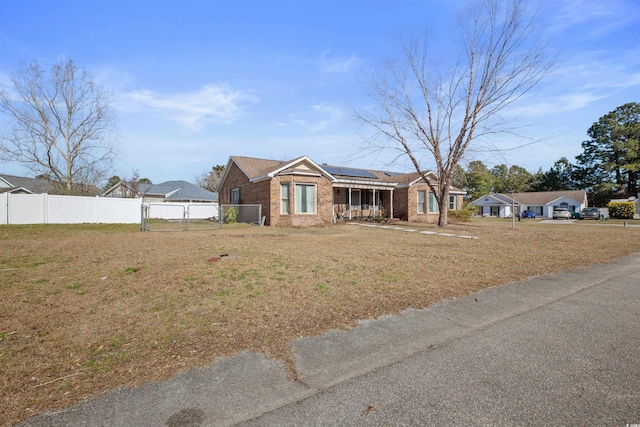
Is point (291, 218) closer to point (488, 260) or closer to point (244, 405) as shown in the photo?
point (488, 260)

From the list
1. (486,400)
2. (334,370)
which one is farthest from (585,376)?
(334,370)

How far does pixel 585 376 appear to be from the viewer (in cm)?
276

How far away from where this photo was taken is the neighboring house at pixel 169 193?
111ft

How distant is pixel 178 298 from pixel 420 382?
364 cm

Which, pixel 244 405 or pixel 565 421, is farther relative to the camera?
pixel 244 405

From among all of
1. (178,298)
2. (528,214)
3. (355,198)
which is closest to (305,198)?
(355,198)

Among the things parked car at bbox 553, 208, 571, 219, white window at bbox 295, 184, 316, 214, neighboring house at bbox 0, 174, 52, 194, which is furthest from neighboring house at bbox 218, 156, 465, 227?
parked car at bbox 553, 208, 571, 219

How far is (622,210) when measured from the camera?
38344mm

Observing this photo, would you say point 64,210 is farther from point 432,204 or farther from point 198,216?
point 432,204

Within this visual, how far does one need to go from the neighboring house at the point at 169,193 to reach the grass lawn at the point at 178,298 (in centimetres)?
2528

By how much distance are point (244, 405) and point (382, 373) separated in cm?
123

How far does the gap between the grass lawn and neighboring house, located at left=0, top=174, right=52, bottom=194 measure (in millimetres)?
29485

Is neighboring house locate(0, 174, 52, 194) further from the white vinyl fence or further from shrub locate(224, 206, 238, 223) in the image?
shrub locate(224, 206, 238, 223)

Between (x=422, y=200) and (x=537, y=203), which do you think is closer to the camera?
(x=422, y=200)
